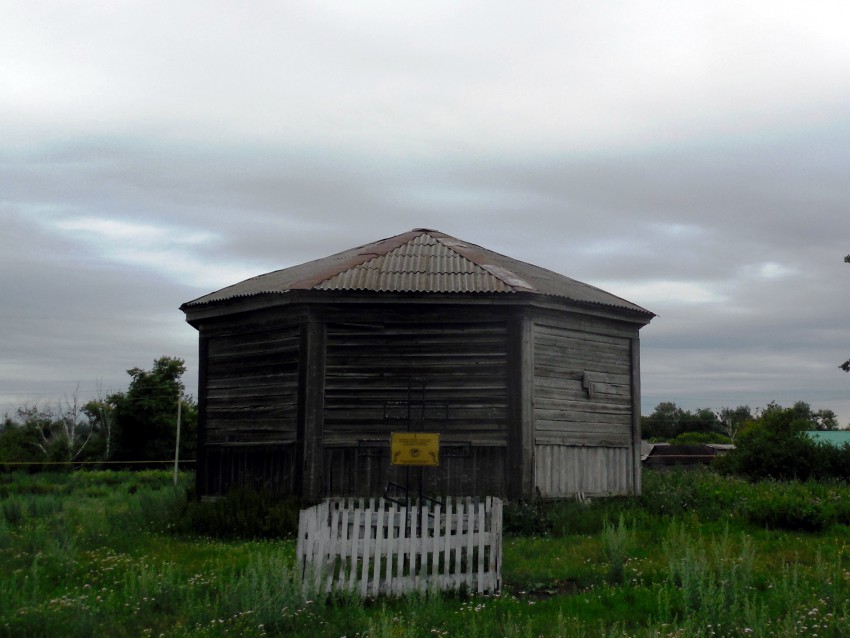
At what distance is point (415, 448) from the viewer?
12062 mm

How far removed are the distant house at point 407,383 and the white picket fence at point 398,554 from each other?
5.08 m

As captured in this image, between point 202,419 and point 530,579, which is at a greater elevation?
point 202,419

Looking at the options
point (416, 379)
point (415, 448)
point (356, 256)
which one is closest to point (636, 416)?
point (416, 379)

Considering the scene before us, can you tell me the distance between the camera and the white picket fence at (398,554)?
9.51 m

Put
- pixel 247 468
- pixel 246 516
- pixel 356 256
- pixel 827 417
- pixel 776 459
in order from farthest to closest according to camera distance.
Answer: pixel 827 417, pixel 776 459, pixel 356 256, pixel 247 468, pixel 246 516

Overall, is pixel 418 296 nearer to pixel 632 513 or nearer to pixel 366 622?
pixel 632 513

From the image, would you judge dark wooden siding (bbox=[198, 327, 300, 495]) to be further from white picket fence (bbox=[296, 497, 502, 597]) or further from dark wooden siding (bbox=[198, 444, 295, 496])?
white picket fence (bbox=[296, 497, 502, 597])

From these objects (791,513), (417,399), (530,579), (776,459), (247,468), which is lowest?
(530,579)

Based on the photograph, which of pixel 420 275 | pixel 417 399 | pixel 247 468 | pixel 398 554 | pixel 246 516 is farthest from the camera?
pixel 247 468

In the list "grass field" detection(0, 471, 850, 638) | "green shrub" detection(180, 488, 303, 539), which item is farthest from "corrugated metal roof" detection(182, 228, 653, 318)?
"grass field" detection(0, 471, 850, 638)

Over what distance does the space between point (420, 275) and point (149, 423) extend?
35344 mm

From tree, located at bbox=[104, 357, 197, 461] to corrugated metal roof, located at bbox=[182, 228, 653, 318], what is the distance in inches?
1185

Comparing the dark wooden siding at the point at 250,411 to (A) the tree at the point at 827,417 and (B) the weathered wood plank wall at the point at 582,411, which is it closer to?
(B) the weathered wood plank wall at the point at 582,411

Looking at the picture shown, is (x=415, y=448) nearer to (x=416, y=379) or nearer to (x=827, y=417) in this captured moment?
(x=416, y=379)
